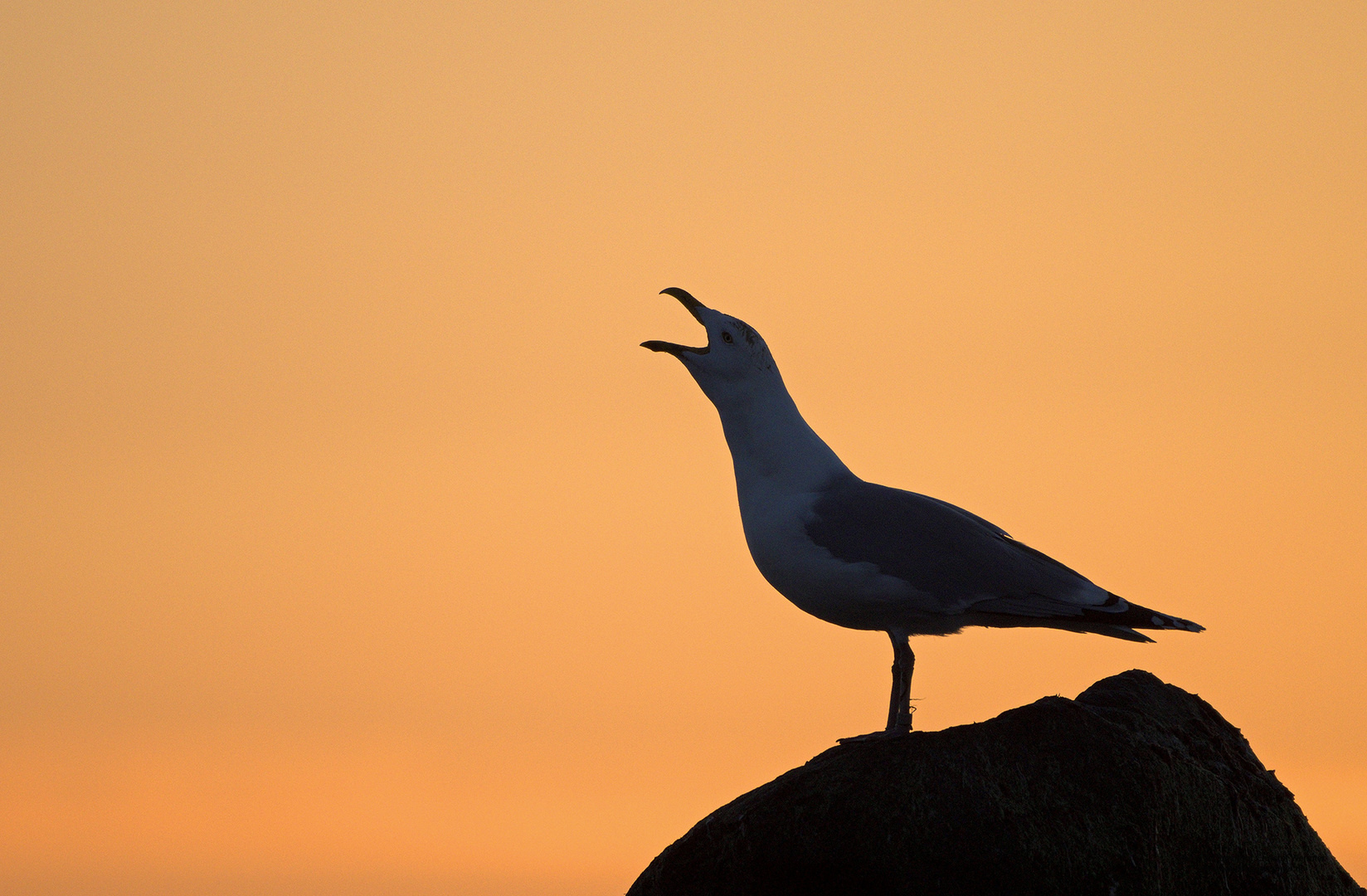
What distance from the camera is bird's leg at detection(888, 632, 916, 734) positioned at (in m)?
10.7

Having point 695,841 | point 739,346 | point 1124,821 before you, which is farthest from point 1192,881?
point 739,346

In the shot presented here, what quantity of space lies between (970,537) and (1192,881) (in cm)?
289

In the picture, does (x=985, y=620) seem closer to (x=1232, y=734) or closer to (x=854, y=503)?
(x=854, y=503)

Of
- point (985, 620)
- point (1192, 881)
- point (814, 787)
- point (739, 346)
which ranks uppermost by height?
point (739, 346)

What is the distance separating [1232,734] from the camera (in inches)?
454

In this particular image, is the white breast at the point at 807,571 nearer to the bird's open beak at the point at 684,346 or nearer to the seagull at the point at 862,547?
the seagull at the point at 862,547

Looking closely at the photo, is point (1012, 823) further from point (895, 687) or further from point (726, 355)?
point (726, 355)

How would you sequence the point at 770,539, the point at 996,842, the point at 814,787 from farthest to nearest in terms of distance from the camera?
1. the point at 770,539
2. the point at 814,787
3. the point at 996,842

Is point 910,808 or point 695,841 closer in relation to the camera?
point 910,808

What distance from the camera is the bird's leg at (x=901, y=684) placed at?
10.7 metres

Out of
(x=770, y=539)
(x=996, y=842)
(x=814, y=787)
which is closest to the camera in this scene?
(x=996, y=842)

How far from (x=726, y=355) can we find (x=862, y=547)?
200cm

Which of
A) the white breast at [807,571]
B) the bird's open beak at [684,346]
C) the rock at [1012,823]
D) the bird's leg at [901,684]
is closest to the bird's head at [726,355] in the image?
the bird's open beak at [684,346]

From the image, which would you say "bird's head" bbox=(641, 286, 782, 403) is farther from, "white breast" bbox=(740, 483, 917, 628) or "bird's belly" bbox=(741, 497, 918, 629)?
"bird's belly" bbox=(741, 497, 918, 629)
